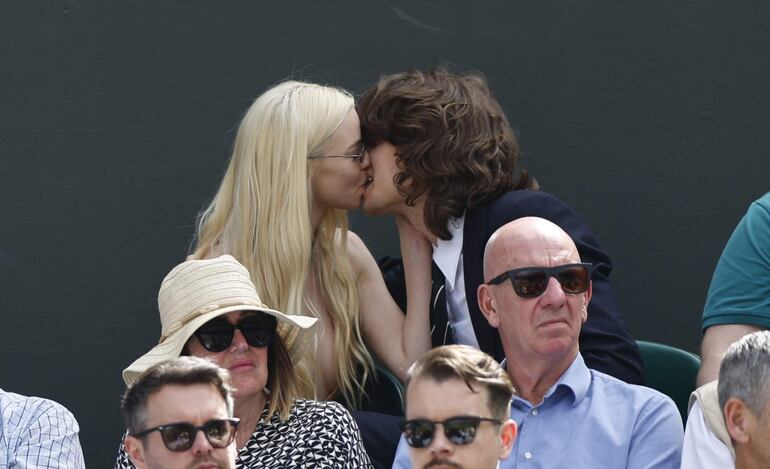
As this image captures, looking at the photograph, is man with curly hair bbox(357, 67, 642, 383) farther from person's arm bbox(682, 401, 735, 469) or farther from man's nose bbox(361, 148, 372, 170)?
person's arm bbox(682, 401, 735, 469)

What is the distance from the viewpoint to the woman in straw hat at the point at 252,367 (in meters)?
3.54

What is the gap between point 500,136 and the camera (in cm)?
432

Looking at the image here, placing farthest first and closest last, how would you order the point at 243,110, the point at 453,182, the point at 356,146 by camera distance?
the point at 243,110
the point at 356,146
the point at 453,182

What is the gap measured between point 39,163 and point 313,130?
1098 mm

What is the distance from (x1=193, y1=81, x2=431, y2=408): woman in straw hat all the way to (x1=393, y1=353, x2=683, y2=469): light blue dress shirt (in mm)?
839

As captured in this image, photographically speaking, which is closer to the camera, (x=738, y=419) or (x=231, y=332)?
(x=738, y=419)

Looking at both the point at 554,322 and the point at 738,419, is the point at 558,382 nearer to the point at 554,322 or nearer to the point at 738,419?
the point at 554,322

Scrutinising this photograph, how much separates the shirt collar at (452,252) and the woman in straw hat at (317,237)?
0.10 meters

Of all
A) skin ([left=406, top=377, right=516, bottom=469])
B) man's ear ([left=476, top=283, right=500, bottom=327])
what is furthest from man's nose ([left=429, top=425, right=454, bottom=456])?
man's ear ([left=476, top=283, right=500, bottom=327])

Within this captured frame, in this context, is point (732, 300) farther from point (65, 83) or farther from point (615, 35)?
point (65, 83)

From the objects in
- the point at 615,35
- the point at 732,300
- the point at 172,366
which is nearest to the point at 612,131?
the point at 615,35

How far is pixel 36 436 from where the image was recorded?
11.8ft

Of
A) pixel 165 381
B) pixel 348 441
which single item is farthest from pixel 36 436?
pixel 348 441

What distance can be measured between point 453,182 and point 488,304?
0.73m
